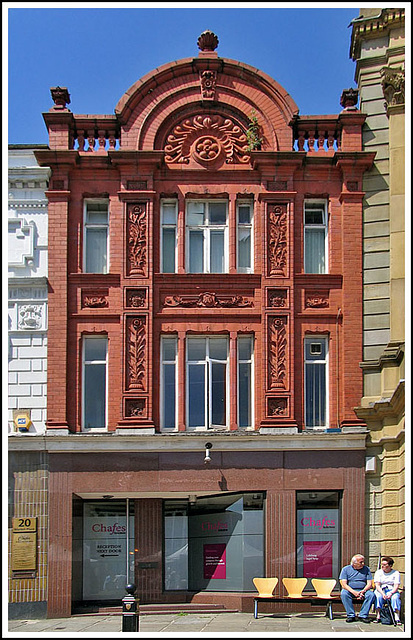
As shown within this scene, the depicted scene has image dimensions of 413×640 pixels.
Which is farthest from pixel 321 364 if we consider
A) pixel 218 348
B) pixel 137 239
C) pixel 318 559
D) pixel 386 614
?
pixel 386 614

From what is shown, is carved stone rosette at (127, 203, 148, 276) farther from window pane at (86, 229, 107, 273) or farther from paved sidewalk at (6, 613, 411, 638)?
paved sidewalk at (6, 613, 411, 638)

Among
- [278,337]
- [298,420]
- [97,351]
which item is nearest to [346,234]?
[278,337]

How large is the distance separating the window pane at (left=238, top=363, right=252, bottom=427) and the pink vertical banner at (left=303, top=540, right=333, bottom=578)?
330 cm

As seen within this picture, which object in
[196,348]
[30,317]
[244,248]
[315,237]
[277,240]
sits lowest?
[196,348]

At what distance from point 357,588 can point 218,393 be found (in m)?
6.14

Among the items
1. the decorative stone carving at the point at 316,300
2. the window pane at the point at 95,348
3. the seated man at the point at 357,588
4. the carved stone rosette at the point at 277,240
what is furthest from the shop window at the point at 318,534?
the window pane at the point at 95,348

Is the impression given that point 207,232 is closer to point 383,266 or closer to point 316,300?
point 316,300

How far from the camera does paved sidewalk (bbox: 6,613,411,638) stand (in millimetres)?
21375

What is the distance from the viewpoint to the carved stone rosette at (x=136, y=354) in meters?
26.5

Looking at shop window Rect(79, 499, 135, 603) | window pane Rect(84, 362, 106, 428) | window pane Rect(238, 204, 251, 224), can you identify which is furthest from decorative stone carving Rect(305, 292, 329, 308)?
shop window Rect(79, 499, 135, 603)

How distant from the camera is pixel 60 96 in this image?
27.2 m

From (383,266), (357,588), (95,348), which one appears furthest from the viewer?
(95,348)

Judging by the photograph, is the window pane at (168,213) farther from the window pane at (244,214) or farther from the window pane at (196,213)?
the window pane at (244,214)

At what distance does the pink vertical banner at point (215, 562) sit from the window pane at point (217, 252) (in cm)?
682
